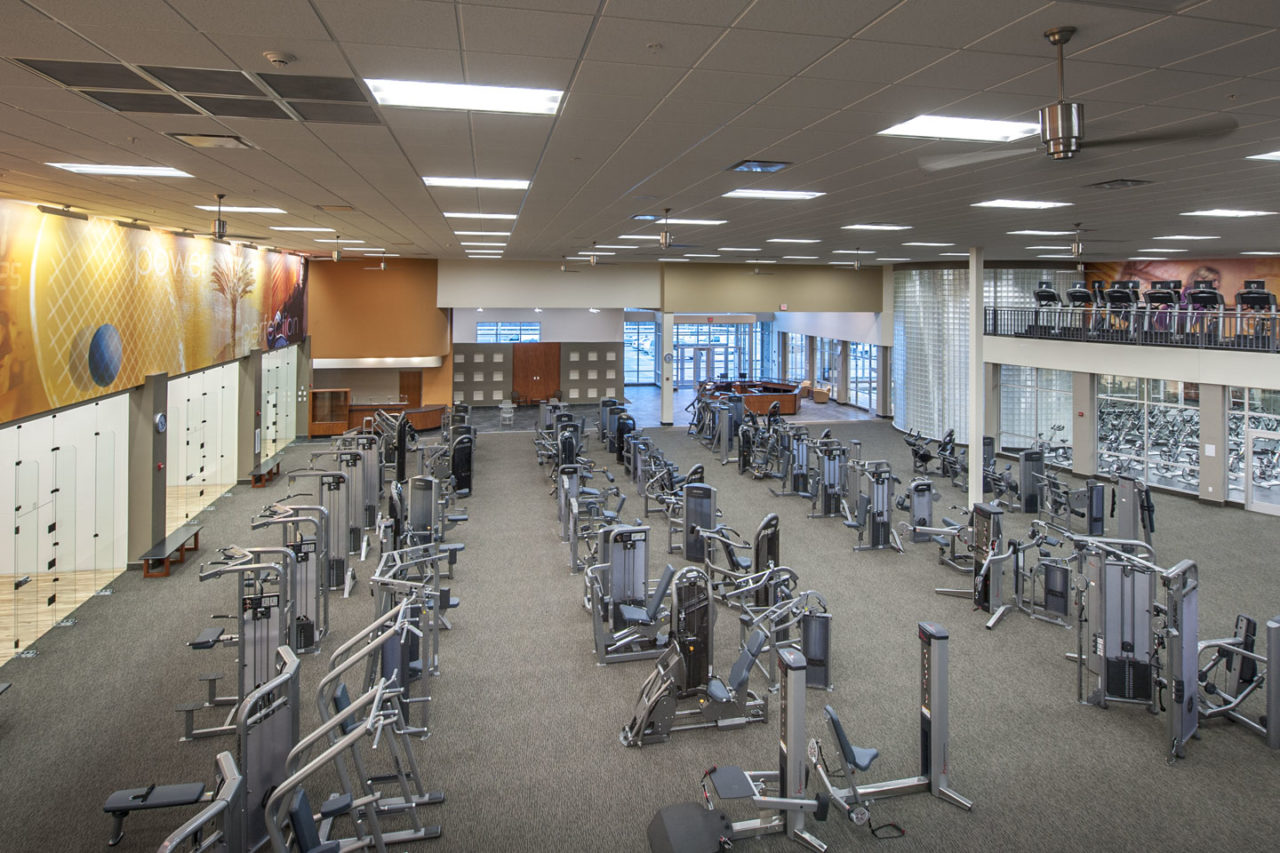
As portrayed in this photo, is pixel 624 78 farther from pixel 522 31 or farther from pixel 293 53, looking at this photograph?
pixel 293 53

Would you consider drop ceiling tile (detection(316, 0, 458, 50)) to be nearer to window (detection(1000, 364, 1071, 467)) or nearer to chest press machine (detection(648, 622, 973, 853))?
chest press machine (detection(648, 622, 973, 853))

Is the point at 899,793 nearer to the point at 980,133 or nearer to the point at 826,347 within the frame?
the point at 980,133

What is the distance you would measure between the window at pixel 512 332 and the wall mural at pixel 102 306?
11.2 m

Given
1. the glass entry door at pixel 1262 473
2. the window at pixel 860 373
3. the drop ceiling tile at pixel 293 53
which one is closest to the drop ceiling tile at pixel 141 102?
the drop ceiling tile at pixel 293 53

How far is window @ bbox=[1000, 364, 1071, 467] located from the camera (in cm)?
1720

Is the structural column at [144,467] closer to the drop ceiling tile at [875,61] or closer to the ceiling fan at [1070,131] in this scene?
the drop ceiling tile at [875,61]

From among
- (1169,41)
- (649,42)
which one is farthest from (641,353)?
(1169,41)

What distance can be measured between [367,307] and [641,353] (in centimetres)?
1449

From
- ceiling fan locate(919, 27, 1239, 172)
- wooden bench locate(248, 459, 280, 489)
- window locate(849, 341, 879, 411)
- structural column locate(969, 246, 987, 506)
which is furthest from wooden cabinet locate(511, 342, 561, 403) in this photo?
ceiling fan locate(919, 27, 1239, 172)

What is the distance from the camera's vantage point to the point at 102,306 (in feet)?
27.3

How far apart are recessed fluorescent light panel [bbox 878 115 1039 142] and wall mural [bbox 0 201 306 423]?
6909mm

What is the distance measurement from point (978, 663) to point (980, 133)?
4.28 metres

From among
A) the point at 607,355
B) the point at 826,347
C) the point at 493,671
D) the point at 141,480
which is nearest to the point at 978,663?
the point at 493,671

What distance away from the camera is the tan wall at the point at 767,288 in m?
20.0
